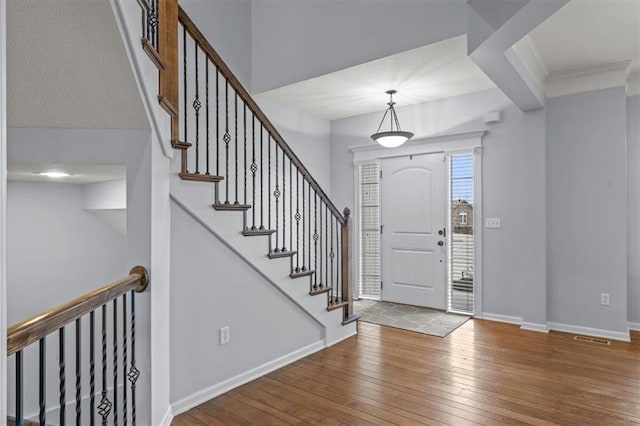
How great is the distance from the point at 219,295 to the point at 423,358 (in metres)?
1.87

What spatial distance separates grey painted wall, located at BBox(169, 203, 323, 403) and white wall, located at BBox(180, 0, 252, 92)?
2.36 meters

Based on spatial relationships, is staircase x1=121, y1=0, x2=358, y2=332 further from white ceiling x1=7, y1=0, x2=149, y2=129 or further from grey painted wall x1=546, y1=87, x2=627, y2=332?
grey painted wall x1=546, y1=87, x2=627, y2=332

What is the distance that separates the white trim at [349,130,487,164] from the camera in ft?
15.5

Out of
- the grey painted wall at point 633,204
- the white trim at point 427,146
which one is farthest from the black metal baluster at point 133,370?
the grey painted wall at point 633,204

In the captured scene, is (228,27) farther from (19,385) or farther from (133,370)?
(19,385)

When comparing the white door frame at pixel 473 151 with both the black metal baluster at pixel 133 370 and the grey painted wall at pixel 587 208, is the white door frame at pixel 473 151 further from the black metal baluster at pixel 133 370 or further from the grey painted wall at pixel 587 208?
the black metal baluster at pixel 133 370

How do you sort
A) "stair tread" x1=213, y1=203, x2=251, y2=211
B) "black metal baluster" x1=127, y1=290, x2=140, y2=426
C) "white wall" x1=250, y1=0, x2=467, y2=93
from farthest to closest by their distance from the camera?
"white wall" x1=250, y1=0, x2=467, y2=93 → "stair tread" x1=213, y1=203, x2=251, y2=211 → "black metal baluster" x1=127, y1=290, x2=140, y2=426

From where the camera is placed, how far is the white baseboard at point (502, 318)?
445 centimetres

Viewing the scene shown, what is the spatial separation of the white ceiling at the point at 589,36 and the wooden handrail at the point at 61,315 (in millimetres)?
3403

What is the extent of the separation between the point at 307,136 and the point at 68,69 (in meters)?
3.97

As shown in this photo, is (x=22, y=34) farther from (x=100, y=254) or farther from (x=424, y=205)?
(x=424, y=205)

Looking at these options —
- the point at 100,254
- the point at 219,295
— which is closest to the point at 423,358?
the point at 219,295

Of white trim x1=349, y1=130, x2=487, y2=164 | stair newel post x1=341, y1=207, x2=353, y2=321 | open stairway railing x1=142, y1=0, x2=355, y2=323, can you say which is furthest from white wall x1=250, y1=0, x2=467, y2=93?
white trim x1=349, y1=130, x2=487, y2=164

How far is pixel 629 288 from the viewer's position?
426 centimetres
